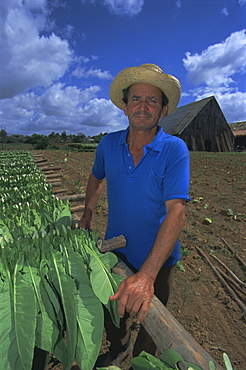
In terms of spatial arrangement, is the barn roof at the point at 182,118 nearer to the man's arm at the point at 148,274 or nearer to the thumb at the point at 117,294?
the man's arm at the point at 148,274

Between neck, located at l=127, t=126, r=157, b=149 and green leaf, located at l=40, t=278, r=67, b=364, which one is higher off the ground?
neck, located at l=127, t=126, r=157, b=149

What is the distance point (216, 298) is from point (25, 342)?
10.5ft

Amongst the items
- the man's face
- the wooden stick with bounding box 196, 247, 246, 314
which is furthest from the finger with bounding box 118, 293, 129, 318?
the wooden stick with bounding box 196, 247, 246, 314

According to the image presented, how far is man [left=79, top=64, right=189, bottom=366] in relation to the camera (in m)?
1.97

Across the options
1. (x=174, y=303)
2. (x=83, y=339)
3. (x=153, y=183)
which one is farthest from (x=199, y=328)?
(x=83, y=339)

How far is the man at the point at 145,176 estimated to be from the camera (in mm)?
1973

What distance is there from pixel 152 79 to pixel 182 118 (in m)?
26.3

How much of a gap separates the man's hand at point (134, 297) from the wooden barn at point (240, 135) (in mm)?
31652

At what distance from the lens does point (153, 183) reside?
2.12 meters

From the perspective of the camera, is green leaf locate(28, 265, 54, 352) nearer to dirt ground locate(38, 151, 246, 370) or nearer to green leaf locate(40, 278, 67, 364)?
green leaf locate(40, 278, 67, 364)

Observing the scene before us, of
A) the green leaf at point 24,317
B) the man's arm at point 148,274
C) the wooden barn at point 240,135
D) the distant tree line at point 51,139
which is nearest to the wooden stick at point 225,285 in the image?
the man's arm at point 148,274

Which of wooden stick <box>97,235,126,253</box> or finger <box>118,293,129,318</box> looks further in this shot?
wooden stick <box>97,235,126,253</box>

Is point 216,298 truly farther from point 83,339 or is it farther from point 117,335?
point 83,339

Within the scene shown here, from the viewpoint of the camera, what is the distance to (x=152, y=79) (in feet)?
7.60
